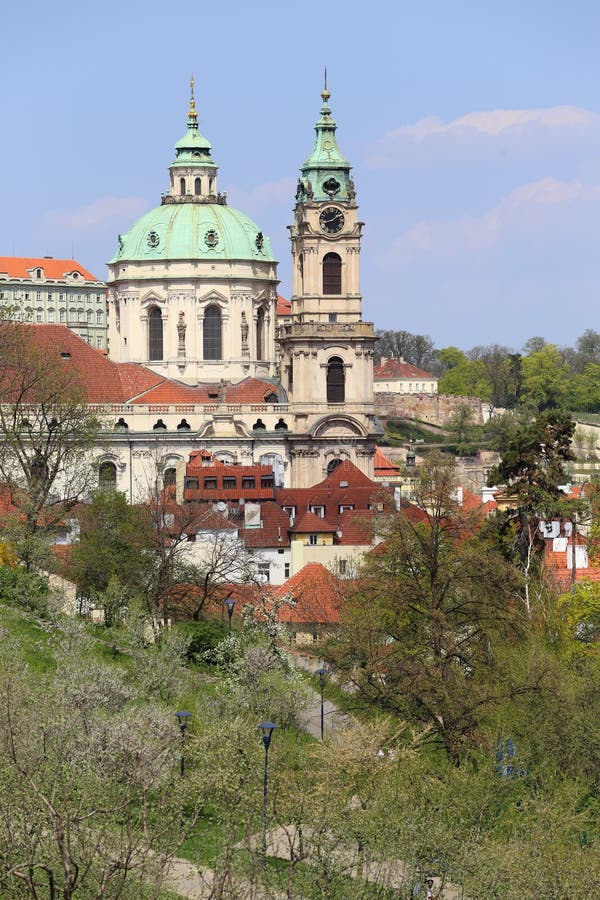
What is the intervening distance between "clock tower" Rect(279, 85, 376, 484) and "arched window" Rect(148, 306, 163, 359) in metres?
9.08

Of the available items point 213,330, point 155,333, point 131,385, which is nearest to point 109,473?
point 131,385

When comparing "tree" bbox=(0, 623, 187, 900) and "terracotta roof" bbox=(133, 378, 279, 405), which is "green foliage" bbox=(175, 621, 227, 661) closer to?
"tree" bbox=(0, 623, 187, 900)

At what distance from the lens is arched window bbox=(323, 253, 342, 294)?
110688 mm

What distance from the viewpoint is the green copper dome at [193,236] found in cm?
11719

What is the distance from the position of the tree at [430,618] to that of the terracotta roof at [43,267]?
134261 millimetres

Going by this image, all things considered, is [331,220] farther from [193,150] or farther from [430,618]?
[430,618]

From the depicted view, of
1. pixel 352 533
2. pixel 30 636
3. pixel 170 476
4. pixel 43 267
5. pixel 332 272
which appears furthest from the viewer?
pixel 43 267

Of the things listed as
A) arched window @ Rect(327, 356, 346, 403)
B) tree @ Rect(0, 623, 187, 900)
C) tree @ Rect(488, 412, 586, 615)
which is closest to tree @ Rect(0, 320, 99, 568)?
tree @ Rect(488, 412, 586, 615)

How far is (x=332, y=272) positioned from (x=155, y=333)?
39.7 ft

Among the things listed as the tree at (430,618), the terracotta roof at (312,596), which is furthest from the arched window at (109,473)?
the tree at (430,618)

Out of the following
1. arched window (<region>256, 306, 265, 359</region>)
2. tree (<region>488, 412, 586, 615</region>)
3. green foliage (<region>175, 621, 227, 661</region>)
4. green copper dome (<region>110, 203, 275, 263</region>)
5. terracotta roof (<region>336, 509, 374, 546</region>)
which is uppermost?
green copper dome (<region>110, 203, 275, 263</region>)

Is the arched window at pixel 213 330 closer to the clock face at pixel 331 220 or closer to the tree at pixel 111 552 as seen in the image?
the clock face at pixel 331 220

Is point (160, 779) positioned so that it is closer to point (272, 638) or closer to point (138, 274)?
point (272, 638)

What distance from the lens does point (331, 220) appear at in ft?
362
